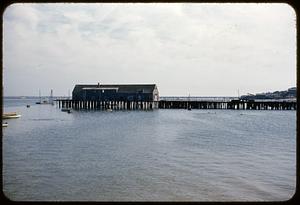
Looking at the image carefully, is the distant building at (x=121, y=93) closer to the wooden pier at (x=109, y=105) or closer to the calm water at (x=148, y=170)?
the wooden pier at (x=109, y=105)

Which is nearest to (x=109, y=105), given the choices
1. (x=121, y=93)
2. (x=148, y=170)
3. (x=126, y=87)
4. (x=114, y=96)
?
(x=114, y=96)

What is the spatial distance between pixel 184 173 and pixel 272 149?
10.8 meters

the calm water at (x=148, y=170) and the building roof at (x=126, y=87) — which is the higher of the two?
the building roof at (x=126, y=87)

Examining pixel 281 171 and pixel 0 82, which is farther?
pixel 281 171

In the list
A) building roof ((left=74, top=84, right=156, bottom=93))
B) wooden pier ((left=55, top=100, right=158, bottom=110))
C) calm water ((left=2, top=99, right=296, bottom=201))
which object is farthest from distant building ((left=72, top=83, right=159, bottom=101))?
calm water ((left=2, top=99, right=296, bottom=201))

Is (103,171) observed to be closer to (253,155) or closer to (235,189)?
(235,189)

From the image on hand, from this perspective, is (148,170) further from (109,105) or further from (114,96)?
(114,96)

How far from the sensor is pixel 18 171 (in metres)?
16.0

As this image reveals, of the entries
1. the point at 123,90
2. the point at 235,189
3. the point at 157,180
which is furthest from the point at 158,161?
the point at 123,90

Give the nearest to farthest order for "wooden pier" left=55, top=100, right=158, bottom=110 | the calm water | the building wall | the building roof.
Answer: the calm water < the building roof < the building wall < "wooden pier" left=55, top=100, right=158, bottom=110

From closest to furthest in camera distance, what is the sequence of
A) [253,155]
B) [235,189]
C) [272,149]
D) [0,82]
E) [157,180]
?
1. [0,82]
2. [235,189]
3. [157,180]
4. [253,155]
5. [272,149]

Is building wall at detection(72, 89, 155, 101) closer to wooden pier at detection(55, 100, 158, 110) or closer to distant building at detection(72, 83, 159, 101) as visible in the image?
distant building at detection(72, 83, 159, 101)

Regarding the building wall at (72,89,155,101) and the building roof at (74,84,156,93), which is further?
the building wall at (72,89,155,101)

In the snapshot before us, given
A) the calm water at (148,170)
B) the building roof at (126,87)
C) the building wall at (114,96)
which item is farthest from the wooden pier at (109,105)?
the calm water at (148,170)
